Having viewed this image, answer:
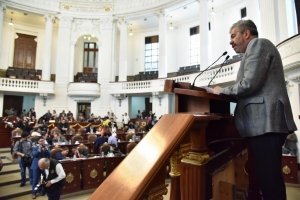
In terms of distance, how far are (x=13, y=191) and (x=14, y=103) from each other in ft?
42.7

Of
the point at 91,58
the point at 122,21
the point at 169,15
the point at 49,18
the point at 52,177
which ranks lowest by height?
the point at 52,177

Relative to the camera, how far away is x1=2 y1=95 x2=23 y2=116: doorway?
15.2 m

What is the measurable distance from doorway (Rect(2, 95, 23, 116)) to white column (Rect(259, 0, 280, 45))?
53.7ft

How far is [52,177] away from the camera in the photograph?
3.86 metres

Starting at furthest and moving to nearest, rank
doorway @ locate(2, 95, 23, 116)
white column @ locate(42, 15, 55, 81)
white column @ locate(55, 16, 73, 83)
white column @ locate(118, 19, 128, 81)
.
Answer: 1. white column @ locate(118, 19, 128, 81)
2. doorway @ locate(2, 95, 23, 116)
3. white column @ locate(55, 16, 73, 83)
4. white column @ locate(42, 15, 55, 81)

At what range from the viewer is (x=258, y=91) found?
3.64 feet

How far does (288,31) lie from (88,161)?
24.0ft

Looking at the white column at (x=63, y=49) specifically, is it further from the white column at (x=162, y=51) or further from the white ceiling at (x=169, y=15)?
the white column at (x=162, y=51)

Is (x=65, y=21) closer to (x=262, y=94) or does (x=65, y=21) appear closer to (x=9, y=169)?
(x=9, y=169)

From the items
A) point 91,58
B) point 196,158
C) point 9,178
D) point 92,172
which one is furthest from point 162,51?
point 196,158

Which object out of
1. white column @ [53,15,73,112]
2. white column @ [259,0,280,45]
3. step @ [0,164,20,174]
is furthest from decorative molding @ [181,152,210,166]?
white column @ [53,15,73,112]

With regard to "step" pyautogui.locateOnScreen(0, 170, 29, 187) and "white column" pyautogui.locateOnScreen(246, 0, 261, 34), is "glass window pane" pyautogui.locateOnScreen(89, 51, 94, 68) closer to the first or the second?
"white column" pyautogui.locateOnScreen(246, 0, 261, 34)

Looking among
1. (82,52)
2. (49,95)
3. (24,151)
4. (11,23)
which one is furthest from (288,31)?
(11,23)

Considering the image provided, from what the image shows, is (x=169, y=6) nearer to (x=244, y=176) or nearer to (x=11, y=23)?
(x=11, y=23)
